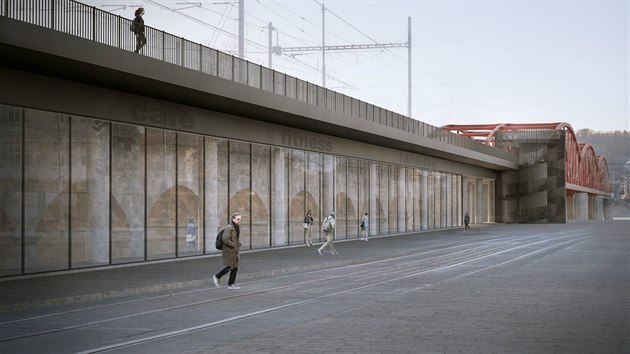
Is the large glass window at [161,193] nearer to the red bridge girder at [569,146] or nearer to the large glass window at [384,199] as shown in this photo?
the large glass window at [384,199]

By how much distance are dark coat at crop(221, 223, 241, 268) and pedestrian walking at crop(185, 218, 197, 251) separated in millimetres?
12245

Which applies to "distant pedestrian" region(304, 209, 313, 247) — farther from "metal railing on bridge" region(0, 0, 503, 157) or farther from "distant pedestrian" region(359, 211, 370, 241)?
"distant pedestrian" region(359, 211, 370, 241)

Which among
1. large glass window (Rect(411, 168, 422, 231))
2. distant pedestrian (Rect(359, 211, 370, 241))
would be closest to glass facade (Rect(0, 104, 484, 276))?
distant pedestrian (Rect(359, 211, 370, 241))

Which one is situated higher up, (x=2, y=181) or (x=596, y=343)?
(x=2, y=181)

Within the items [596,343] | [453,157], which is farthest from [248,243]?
[453,157]

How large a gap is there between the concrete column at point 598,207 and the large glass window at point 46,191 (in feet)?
550

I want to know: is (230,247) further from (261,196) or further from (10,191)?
(261,196)

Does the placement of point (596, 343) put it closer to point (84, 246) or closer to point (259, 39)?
point (84, 246)

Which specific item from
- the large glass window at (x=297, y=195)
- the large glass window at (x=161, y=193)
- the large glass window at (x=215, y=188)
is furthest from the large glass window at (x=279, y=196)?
the large glass window at (x=161, y=193)

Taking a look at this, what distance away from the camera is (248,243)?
123 ft

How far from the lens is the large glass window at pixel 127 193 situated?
27719mm

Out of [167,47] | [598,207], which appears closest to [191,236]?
[167,47]

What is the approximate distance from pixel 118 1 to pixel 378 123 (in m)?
17.4

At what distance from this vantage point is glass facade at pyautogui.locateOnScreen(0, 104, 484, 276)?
76.6ft
